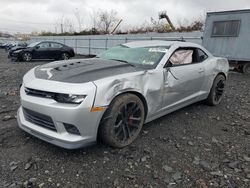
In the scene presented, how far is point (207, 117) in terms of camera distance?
159 inches

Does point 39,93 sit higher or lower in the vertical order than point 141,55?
lower

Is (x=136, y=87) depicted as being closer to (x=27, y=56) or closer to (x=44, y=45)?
(x=27, y=56)

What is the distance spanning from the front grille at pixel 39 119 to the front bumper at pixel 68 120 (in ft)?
0.15

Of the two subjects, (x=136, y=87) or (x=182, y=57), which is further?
(x=182, y=57)

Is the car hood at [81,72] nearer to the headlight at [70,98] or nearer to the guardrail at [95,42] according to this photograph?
the headlight at [70,98]

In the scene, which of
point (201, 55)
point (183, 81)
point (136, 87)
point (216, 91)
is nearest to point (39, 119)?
point (136, 87)

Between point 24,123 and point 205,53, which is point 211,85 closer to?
point 205,53

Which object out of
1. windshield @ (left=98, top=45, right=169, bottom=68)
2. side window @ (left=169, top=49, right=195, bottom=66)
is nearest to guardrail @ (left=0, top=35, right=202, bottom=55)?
side window @ (left=169, top=49, right=195, bottom=66)

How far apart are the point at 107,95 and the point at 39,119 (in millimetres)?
901

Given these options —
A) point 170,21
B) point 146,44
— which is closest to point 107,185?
point 146,44

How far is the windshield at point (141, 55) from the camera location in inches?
127

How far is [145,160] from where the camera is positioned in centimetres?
258

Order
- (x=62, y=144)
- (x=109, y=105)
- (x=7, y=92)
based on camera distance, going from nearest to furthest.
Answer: (x=62, y=144) < (x=109, y=105) < (x=7, y=92)

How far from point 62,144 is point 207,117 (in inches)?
115
